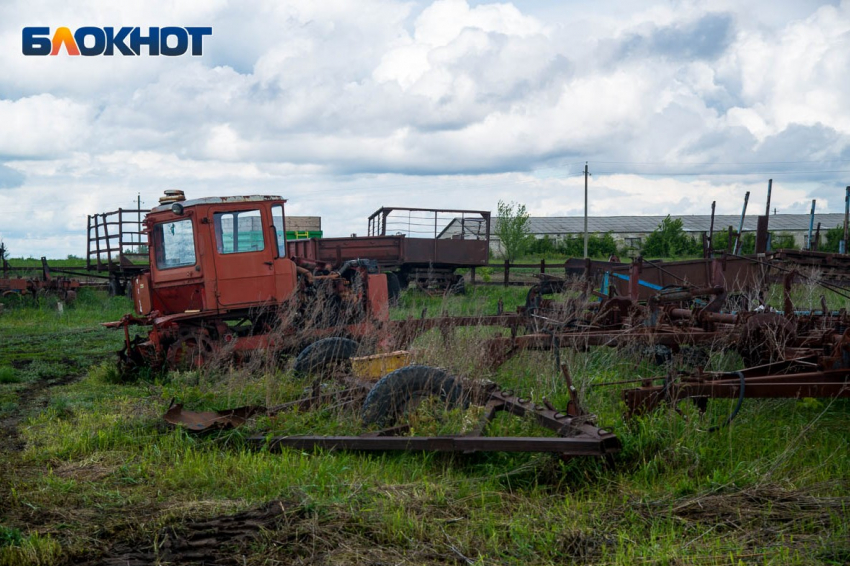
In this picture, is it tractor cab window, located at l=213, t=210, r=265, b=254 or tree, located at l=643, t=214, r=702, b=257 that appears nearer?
tractor cab window, located at l=213, t=210, r=265, b=254

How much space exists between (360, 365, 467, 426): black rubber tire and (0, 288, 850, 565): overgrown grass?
0.15 metres

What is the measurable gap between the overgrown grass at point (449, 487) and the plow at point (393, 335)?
19 cm

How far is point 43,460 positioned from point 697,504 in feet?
15.9

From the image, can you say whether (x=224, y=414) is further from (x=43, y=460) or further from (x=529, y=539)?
(x=529, y=539)

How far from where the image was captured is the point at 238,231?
395 inches

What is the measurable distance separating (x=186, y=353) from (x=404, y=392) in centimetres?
450

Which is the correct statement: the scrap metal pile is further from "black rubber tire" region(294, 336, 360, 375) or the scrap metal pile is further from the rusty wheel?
"black rubber tire" region(294, 336, 360, 375)

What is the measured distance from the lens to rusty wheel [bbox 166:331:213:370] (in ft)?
30.7

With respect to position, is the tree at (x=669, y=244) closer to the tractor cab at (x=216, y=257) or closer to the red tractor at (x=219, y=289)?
the red tractor at (x=219, y=289)

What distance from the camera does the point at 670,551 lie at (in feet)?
12.8

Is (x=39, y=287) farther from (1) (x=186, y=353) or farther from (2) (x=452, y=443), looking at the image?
(2) (x=452, y=443)

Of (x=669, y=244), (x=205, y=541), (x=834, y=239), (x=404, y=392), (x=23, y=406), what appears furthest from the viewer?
(x=669, y=244)

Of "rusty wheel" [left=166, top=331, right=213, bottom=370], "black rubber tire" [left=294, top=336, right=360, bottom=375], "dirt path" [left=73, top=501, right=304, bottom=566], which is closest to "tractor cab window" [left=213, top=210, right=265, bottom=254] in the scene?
"rusty wheel" [left=166, top=331, right=213, bottom=370]

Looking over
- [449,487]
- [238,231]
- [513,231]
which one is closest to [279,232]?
[238,231]
